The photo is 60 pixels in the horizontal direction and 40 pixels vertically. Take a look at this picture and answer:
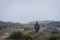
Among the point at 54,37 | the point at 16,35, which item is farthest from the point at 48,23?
the point at 16,35

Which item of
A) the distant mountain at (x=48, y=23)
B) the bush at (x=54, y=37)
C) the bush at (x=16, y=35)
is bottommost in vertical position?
the bush at (x=54, y=37)

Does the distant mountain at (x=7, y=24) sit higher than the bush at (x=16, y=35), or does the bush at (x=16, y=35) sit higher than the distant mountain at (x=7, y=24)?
the distant mountain at (x=7, y=24)

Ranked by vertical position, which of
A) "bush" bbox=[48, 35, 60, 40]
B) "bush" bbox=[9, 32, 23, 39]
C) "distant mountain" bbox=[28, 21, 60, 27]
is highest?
"distant mountain" bbox=[28, 21, 60, 27]

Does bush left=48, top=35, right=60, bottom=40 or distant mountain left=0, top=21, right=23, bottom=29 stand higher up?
distant mountain left=0, top=21, right=23, bottom=29

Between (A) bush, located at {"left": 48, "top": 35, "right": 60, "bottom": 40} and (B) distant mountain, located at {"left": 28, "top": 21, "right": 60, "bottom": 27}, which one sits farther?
(B) distant mountain, located at {"left": 28, "top": 21, "right": 60, "bottom": 27}

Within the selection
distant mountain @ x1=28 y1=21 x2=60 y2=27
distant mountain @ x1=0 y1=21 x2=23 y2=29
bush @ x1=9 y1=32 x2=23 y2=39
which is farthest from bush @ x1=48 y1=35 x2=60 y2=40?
distant mountain @ x1=0 y1=21 x2=23 y2=29

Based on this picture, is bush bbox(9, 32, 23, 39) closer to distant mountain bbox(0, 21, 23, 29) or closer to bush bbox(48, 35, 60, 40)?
distant mountain bbox(0, 21, 23, 29)

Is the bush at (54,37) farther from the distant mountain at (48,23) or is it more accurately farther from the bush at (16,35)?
the bush at (16,35)

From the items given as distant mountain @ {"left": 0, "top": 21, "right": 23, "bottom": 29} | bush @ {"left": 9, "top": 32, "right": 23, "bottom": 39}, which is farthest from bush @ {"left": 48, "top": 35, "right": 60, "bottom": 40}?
distant mountain @ {"left": 0, "top": 21, "right": 23, "bottom": 29}

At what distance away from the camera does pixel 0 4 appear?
4.59 metres

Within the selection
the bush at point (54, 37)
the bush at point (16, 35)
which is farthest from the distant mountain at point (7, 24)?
the bush at point (54, 37)

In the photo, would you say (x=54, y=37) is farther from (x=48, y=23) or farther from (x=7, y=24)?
(x=7, y=24)

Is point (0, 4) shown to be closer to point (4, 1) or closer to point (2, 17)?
point (4, 1)

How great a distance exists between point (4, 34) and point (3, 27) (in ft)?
0.80
